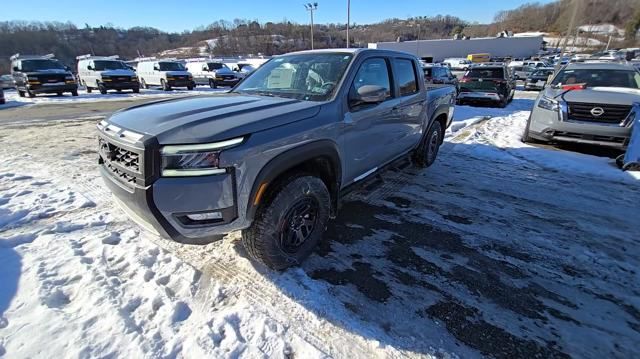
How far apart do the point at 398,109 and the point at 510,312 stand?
2427 millimetres

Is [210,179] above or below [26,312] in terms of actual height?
above

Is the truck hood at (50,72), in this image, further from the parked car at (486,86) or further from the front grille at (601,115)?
the front grille at (601,115)

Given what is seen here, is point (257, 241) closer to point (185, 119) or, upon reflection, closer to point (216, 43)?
point (185, 119)

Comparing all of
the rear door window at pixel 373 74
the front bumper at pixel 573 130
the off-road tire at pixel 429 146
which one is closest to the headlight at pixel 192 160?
the rear door window at pixel 373 74

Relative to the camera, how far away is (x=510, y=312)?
2.42m

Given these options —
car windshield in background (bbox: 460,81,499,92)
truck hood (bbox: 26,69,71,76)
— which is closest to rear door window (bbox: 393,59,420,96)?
car windshield in background (bbox: 460,81,499,92)

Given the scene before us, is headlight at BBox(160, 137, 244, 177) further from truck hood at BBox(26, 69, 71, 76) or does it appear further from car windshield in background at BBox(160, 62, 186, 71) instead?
car windshield in background at BBox(160, 62, 186, 71)

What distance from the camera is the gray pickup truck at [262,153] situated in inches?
84.5

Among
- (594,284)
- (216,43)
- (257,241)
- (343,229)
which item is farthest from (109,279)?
(216,43)

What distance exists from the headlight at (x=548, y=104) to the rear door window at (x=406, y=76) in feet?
12.4

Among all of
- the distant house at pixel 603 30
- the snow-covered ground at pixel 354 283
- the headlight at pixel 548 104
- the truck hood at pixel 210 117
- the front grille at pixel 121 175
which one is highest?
the distant house at pixel 603 30

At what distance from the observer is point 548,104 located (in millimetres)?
6742

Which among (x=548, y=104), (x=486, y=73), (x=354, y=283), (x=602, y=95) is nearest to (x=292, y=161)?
(x=354, y=283)

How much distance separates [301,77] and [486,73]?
13238 mm
